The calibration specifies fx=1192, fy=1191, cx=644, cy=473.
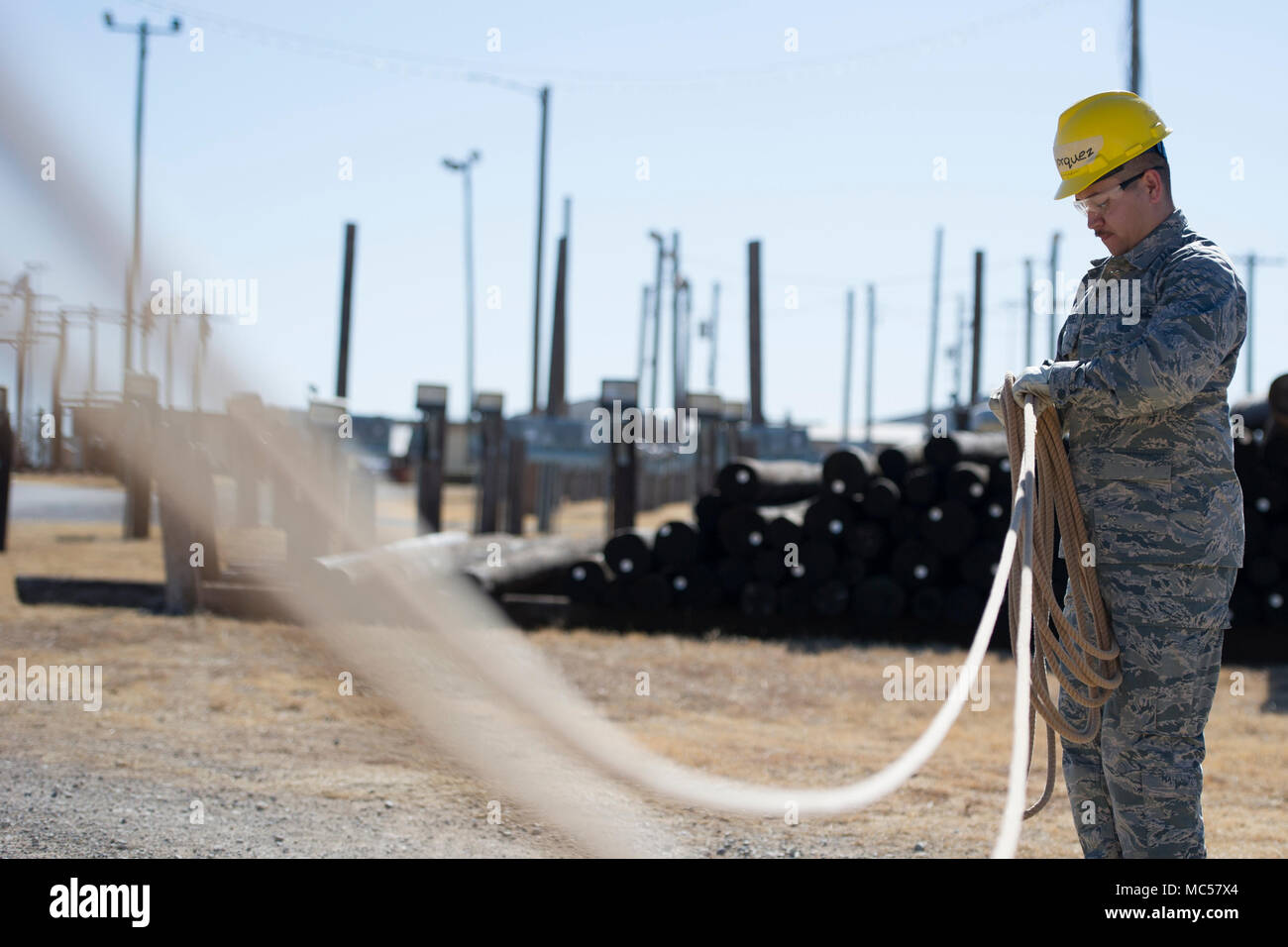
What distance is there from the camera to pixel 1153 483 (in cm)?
304

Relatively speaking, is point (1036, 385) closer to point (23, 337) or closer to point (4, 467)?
point (23, 337)

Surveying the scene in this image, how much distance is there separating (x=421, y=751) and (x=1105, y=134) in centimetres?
412

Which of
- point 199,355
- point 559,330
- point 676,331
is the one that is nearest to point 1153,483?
point 199,355

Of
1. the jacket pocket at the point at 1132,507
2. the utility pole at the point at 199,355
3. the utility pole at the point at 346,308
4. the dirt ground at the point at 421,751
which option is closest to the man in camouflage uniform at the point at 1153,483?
the jacket pocket at the point at 1132,507

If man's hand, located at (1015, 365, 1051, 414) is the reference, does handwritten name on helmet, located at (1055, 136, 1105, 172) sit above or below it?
above

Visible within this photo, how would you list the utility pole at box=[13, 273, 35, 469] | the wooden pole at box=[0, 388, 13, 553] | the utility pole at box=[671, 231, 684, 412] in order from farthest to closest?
the utility pole at box=[671, 231, 684, 412] → the wooden pole at box=[0, 388, 13, 553] → the utility pole at box=[13, 273, 35, 469]

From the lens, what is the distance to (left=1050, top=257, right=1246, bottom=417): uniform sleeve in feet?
9.37

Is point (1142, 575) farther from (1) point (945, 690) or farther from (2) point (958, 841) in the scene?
(1) point (945, 690)

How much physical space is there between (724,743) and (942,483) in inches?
184

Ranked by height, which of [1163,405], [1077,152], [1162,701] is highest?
[1077,152]

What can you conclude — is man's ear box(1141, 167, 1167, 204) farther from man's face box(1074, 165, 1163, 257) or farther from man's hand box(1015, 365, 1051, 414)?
man's hand box(1015, 365, 1051, 414)

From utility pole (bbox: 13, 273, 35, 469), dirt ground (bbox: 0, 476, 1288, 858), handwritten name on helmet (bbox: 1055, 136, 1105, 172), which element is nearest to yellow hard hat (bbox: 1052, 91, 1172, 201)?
handwritten name on helmet (bbox: 1055, 136, 1105, 172)

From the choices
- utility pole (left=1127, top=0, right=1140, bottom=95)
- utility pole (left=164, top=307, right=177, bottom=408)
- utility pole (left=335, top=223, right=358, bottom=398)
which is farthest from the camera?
utility pole (left=335, top=223, right=358, bottom=398)
